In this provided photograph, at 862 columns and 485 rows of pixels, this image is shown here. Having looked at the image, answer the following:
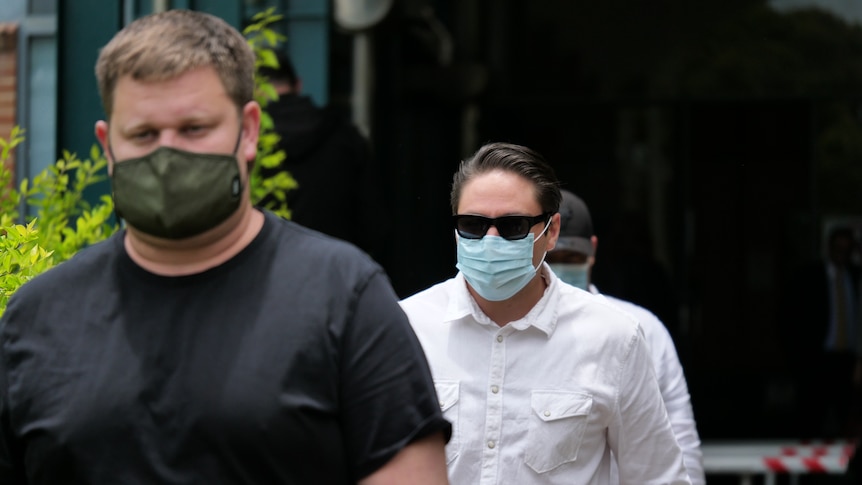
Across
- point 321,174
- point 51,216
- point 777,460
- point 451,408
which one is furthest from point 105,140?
point 777,460

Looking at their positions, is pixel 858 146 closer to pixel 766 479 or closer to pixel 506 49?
pixel 506 49

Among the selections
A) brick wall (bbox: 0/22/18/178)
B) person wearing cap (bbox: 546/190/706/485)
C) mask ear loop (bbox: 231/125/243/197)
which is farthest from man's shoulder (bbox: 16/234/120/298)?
brick wall (bbox: 0/22/18/178)

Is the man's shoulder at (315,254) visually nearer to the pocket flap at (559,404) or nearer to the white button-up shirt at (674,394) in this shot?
the pocket flap at (559,404)

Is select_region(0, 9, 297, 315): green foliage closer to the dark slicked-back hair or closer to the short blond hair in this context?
the dark slicked-back hair

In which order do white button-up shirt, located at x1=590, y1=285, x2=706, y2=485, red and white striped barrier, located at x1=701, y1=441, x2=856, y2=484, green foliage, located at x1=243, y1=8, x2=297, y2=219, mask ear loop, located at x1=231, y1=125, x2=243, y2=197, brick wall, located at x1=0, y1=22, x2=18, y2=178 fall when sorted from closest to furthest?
1. mask ear loop, located at x1=231, y1=125, x2=243, y2=197
2. white button-up shirt, located at x1=590, y1=285, x2=706, y2=485
3. green foliage, located at x1=243, y1=8, x2=297, y2=219
4. brick wall, located at x1=0, y1=22, x2=18, y2=178
5. red and white striped barrier, located at x1=701, y1=441, x2=856, y2=484

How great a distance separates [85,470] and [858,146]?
9.19m

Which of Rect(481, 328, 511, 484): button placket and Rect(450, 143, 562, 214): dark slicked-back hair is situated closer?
Rect(481, 328, 511, 484): button placket

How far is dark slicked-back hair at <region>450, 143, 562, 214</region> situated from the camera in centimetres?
363

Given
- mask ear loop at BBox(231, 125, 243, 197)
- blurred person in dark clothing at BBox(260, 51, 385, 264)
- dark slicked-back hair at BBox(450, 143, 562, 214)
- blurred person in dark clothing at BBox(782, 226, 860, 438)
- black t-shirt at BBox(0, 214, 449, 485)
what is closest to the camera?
black t-shirt at BBox(0, 214, 449, 485)

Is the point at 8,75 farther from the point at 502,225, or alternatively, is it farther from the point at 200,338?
the point at 200,338

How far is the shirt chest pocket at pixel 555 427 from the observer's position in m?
3.40

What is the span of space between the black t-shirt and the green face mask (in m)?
0.08

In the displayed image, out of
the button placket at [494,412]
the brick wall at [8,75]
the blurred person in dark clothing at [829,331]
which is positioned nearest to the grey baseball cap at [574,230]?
the button placket at [494,412]

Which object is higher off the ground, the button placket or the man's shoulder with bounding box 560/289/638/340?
the man's shoulder with bounding box 560/289/638/340
